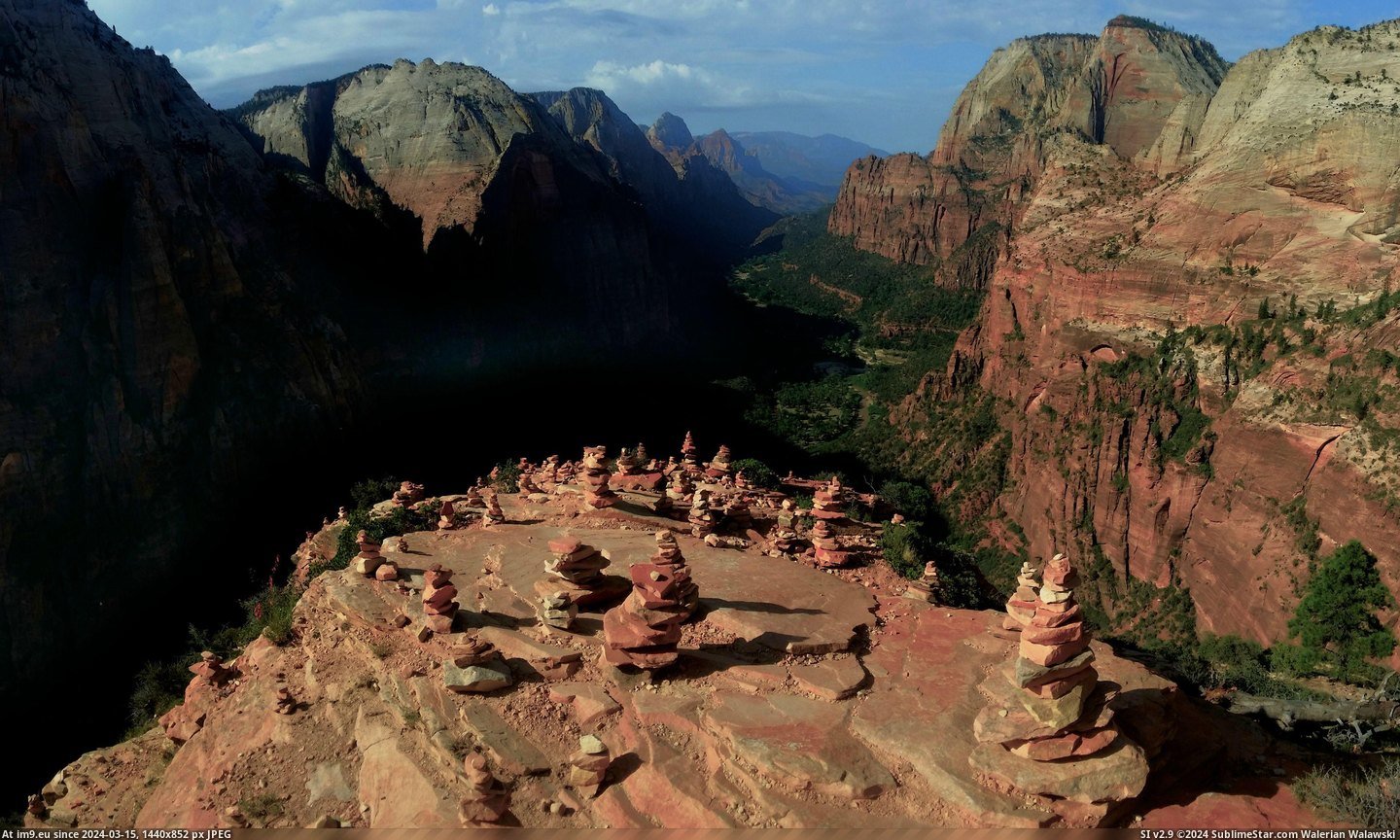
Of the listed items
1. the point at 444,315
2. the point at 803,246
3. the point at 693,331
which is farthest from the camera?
the point at 803,246

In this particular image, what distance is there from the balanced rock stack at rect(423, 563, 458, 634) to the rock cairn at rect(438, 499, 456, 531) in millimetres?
7510

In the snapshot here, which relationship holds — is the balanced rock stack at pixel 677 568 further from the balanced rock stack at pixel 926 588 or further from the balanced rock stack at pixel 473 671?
the balanced rock stack at pixel 926 588

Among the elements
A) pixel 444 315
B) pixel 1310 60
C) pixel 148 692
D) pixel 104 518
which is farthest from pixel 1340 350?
pixel 444 315

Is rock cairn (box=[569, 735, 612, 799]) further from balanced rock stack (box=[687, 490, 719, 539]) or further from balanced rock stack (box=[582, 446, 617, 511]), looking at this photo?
balanced rock stack (box=[582, 446, 617, 511])

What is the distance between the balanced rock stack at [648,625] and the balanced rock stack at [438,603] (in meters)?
3.78

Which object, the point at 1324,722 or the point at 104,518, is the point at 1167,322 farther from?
the point at 104,518

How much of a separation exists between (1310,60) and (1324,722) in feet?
154

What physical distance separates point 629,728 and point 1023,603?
8570 millimetres

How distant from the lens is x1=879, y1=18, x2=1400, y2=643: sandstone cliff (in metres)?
36.7

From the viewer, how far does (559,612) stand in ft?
57.3

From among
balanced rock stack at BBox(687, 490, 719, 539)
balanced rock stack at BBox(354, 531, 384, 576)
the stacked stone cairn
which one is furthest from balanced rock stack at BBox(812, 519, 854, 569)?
balanced rock stack at BBox(354, 531, 384, 576)

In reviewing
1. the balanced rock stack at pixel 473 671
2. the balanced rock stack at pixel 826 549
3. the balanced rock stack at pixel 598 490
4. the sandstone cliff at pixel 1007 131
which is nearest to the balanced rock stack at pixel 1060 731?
the balanced rock stack at pixel 473 671

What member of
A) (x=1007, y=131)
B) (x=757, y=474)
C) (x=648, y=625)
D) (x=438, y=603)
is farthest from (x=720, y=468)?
(x=1007, y=131)

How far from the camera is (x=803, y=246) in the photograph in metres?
196
